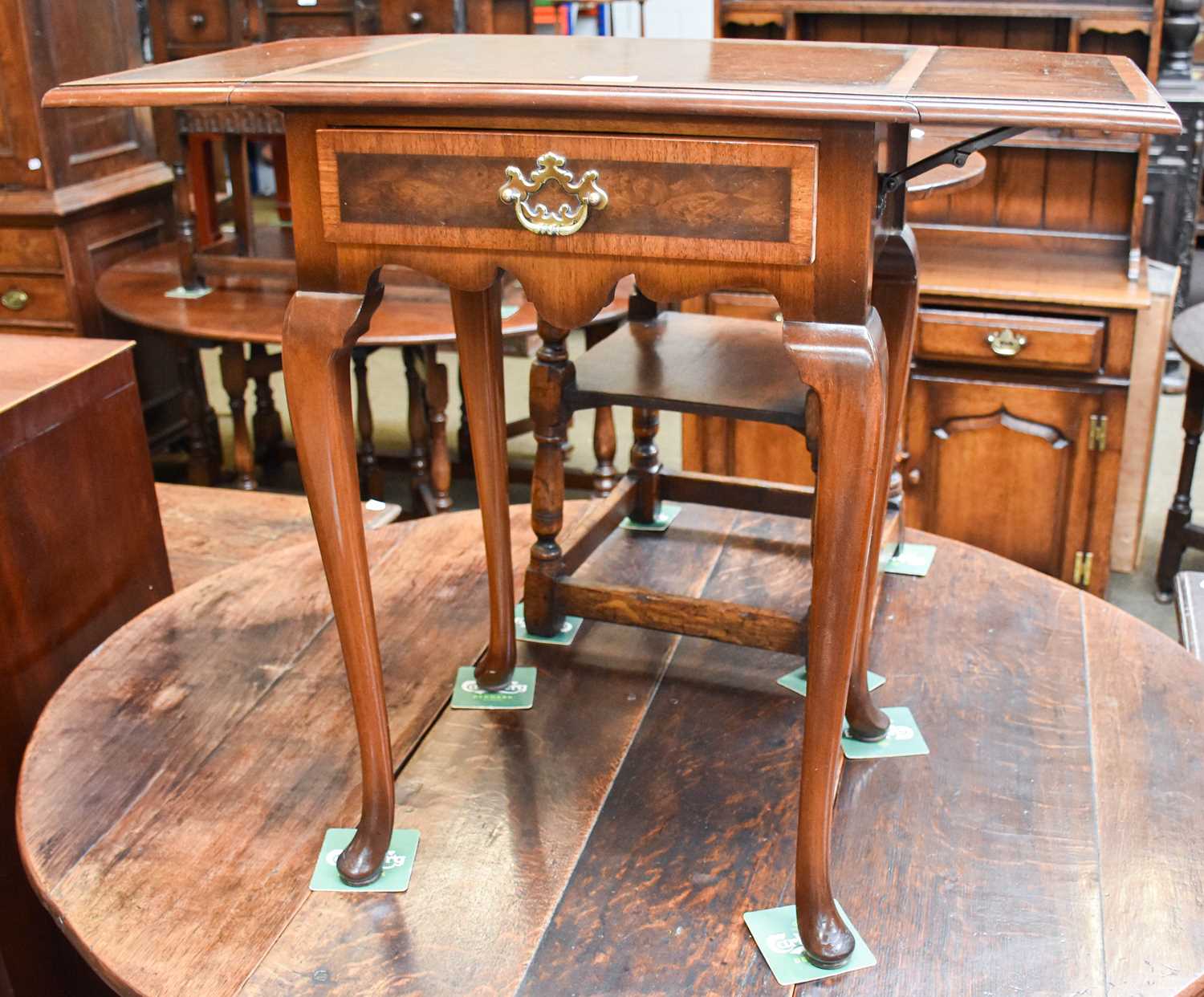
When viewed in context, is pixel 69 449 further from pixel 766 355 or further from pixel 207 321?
pixel 207 321

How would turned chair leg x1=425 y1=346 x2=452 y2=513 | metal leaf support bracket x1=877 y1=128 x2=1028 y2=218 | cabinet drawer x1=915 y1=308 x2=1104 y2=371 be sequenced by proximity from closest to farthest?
metal leaf support bracket x1=877 y1=128 x2=1028 y2=218 < cabinet drawer x1=915 y1=308 x2=1104 y2=371 < turned chair leg x1=425 y1=346 x2=452 y2=513

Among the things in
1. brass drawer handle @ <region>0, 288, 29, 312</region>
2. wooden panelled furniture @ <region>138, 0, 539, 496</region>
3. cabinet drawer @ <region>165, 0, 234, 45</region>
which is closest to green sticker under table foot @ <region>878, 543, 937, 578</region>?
wooden panelled furniture @ <region>138, 0, 539, 496</region>

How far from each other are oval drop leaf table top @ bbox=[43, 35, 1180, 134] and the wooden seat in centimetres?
192

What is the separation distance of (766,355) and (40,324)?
2593mm

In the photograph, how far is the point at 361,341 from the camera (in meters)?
2.93

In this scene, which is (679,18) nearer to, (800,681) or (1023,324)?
(1023,324)

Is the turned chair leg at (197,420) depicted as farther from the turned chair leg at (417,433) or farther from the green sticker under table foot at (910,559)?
the green sticker under table foot at (910,559)

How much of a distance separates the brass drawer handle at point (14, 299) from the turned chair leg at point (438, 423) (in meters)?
1.21

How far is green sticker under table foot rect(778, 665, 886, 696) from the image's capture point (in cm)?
159

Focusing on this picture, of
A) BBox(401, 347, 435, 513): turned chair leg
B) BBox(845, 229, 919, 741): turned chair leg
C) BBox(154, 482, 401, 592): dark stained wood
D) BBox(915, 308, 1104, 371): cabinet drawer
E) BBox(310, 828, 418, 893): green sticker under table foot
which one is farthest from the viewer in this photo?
BBox(401, 347, 435, 513): turned chair leg

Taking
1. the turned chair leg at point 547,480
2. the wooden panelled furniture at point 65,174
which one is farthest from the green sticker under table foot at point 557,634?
the wooden panelled furniture at point 65,174

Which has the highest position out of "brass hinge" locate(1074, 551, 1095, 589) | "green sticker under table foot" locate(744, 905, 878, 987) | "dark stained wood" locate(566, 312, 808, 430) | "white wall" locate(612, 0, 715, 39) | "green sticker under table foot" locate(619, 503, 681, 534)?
"white wall" locate(612, 0, 715, 39)

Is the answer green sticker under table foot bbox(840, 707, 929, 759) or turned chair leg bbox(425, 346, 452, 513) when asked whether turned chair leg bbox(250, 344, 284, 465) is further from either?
green sticker under table foot bbox(840, 707, 929, 759)

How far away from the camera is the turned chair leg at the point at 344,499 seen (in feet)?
3.82
